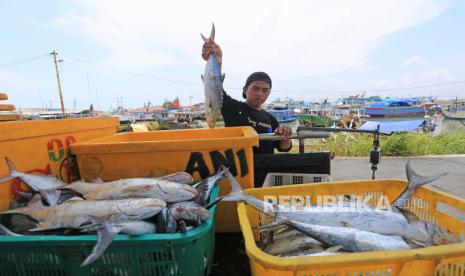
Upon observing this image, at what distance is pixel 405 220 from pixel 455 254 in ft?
1.99

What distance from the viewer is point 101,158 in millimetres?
1989

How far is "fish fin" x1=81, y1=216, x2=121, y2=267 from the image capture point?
1.08 meters

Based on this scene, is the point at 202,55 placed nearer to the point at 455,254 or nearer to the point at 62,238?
the point at 62,238

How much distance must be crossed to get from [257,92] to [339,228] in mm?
2349

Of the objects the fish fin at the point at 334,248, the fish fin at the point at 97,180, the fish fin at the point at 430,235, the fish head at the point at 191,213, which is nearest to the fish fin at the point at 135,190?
the fish head at the point at 191,213

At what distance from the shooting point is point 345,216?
1683 millimetres

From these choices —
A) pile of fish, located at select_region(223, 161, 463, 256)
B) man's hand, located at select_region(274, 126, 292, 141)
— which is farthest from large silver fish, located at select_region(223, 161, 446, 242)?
man's hand, located at select_region(274, 126, 292, 141)

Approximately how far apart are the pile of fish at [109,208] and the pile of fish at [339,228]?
295mm

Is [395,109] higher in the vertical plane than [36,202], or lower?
lower

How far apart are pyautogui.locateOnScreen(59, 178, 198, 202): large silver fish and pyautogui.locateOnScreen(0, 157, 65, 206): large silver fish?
0.17 meters

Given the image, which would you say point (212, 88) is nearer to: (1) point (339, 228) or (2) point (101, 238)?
(1) point (339, 228)

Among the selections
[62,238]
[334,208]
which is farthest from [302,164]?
[62,238]

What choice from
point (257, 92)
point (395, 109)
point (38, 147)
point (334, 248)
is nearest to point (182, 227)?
point (334, 248)

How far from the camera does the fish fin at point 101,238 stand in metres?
1.08
